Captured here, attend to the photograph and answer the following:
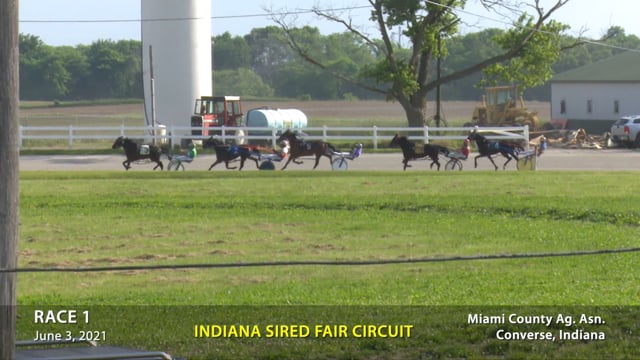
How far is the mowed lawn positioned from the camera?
1354cm

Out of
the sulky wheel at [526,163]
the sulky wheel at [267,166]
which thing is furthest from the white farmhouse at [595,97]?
the sulky wheel at [267,166]

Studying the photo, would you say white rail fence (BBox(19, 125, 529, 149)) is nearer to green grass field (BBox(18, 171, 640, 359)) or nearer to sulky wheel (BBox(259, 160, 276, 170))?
sulky wheel (BBox(259, 160, 276, 170))

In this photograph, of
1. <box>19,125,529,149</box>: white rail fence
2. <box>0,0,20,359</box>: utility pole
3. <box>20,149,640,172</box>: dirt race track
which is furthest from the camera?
<box>19,125,529,149</box>: white rail fence

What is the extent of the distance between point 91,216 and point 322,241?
5.75 m

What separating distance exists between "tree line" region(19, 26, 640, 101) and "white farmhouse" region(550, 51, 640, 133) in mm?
34678

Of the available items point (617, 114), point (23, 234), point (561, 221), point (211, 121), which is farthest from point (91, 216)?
point (617, 114)

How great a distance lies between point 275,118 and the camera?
59438 millimetres

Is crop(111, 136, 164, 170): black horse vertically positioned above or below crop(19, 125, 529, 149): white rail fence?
below

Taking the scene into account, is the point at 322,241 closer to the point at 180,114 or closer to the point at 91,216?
the point at 91,216

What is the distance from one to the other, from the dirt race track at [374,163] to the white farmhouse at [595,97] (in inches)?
944

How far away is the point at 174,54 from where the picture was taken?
57.6 metres

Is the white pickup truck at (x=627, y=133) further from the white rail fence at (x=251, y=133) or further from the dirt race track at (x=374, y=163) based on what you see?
the dirt race track at (x=374, y=163)

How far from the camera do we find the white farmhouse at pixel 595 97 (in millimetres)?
70750

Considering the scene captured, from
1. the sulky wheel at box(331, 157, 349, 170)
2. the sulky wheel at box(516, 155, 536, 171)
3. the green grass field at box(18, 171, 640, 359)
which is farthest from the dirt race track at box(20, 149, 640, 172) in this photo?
the green grass field at box(18, 171, 640, 359)
